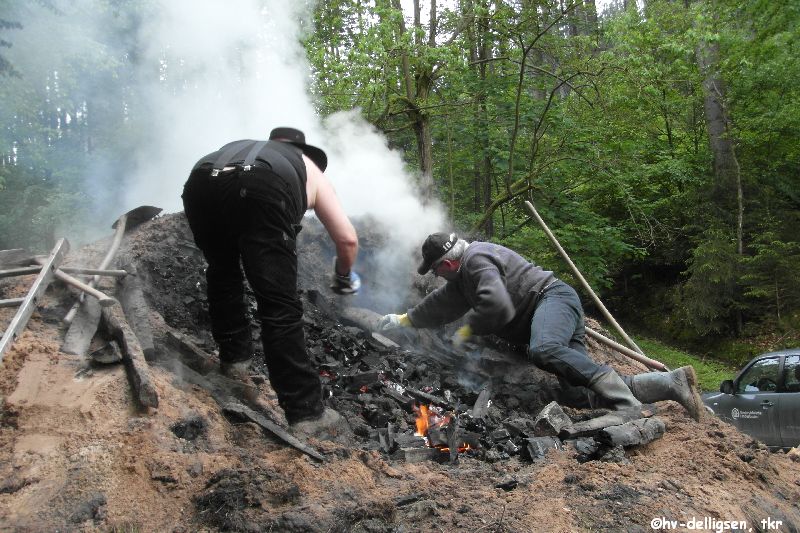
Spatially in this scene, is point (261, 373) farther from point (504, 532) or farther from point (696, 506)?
point (696, 506)

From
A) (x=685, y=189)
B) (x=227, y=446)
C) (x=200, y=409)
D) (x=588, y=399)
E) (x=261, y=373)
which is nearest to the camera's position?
(x=227, y=446)

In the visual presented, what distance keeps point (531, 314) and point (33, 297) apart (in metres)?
3.63

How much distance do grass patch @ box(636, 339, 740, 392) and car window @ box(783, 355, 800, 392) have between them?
3569 millimetres

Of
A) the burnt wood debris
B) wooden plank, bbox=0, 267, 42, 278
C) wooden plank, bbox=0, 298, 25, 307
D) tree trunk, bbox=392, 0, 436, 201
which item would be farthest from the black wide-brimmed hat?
tree trunk, bbox=392, 0, 436, 201

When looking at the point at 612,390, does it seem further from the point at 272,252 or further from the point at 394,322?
the point at 272,252

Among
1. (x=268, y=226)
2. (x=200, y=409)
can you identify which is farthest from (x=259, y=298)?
(x=200, y=409)

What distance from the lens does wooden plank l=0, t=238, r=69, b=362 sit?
3421 mm

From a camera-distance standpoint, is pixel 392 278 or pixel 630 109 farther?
pixel 630 109

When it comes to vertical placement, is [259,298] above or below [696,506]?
above

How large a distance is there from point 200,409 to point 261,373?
1.10 m

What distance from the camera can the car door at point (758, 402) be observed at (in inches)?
296

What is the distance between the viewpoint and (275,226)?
324 cm

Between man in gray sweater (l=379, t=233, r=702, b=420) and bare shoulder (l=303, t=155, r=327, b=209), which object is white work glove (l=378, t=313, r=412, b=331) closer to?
man in gray sweater (l=379, t=233, r=702, b=420)

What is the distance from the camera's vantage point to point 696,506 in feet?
10.5
